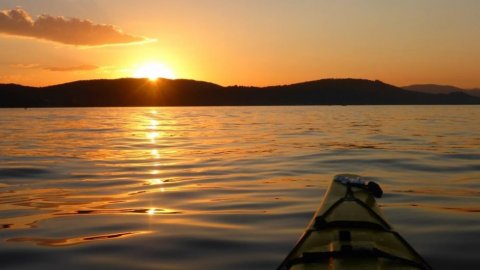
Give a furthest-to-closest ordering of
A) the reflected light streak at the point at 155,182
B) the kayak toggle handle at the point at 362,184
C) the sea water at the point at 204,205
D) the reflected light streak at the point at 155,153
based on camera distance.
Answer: the reflected light streak at the point at 155,153
the reflected light streak at the point at 155,182
the kayak toggle handle at the point at 362,184
the sea water at the point at 204,205

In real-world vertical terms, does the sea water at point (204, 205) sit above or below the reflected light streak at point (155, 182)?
above

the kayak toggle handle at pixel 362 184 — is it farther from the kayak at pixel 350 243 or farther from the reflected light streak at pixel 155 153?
the reflected light streak at pixel 155 153

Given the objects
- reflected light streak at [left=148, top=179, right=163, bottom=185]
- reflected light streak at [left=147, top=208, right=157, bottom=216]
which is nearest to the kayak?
reflected light streak at [left=147, top=208, right=157, bottom=216]

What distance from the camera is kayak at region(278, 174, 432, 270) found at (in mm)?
4617

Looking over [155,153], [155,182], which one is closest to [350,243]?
[155,182]

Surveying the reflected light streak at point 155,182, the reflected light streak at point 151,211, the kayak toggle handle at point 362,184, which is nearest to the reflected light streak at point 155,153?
the reflected light streak at point 155,182

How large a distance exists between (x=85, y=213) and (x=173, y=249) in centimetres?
320

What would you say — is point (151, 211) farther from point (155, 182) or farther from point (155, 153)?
point (155, 153)

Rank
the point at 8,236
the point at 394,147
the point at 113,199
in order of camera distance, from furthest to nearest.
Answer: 1. the point at 394,147
2. the point at 113,199
3. the point at 8,236

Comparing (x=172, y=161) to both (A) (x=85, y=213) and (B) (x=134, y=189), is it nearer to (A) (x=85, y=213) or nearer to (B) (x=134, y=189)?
(B) (x=134, y=189)

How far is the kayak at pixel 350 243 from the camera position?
182 inches

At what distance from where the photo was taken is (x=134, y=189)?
1259 centimetres

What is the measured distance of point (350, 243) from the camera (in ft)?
16.4

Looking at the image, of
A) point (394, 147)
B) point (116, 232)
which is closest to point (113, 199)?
point (116, 232)
